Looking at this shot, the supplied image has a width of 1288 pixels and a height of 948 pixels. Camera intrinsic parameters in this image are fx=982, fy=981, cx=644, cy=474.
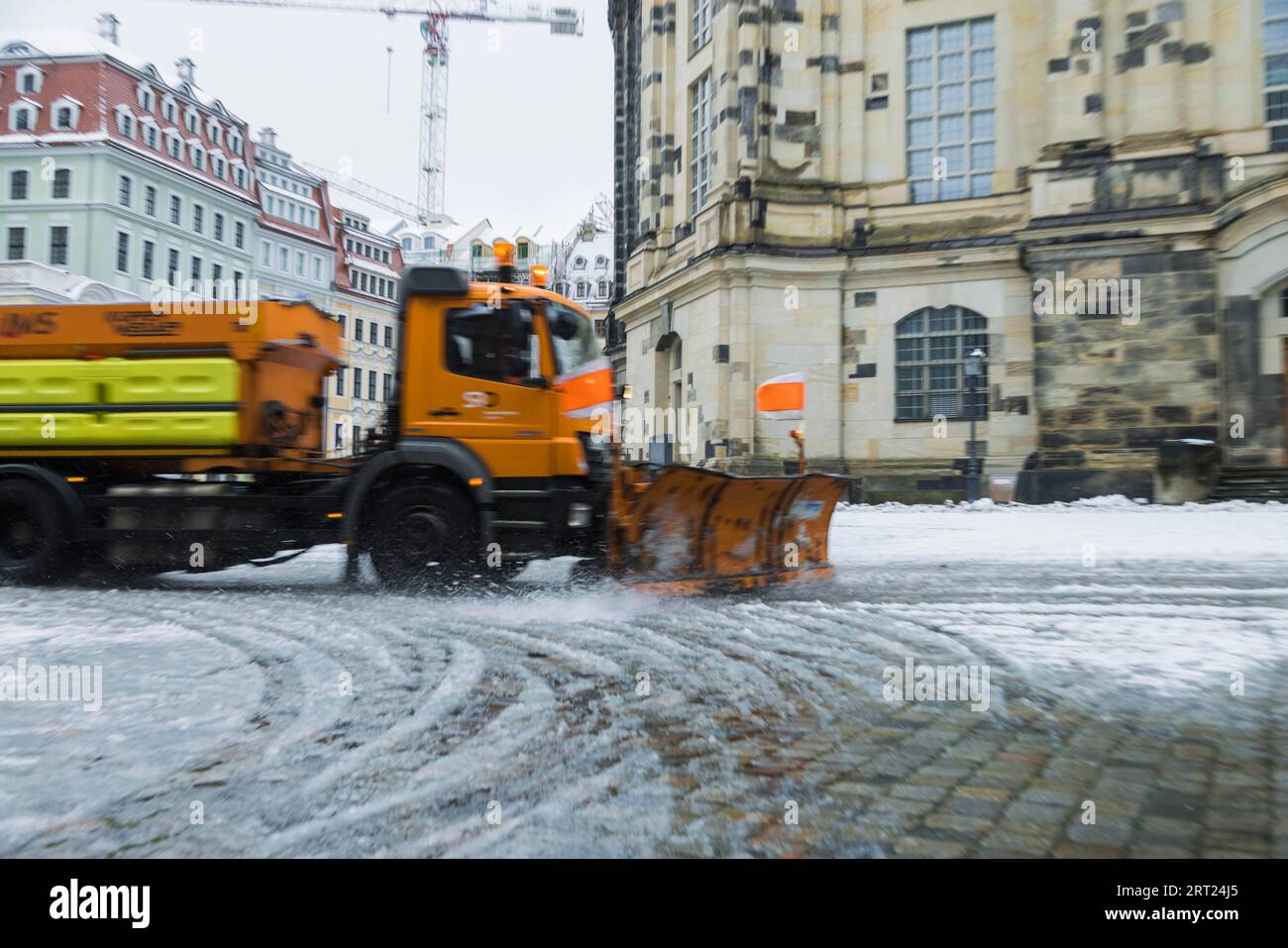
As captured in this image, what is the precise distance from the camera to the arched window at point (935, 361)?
22.3 m

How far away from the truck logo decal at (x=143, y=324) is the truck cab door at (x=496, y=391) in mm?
2429

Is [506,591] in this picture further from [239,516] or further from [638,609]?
[239,516]

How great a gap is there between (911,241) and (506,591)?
17.1m

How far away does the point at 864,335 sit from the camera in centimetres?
2298

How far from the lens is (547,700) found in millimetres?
4465

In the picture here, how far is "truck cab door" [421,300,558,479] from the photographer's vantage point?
8.60m

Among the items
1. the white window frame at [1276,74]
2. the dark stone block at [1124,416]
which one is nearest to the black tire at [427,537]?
the dark stone block at [1124,416]

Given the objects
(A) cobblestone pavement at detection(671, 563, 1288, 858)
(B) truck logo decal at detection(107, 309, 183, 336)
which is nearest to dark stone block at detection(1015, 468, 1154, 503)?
(A) cobblestone pavement at detection(671, 563, 1288, 858)

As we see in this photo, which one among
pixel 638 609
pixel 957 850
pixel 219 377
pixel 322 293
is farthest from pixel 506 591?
pixel 322 293

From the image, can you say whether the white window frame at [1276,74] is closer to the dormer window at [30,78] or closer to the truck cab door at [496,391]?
the truck cab door at [496,391]

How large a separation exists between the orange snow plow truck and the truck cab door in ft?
0.04

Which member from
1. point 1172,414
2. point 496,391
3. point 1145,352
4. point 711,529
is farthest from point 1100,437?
point 496,391

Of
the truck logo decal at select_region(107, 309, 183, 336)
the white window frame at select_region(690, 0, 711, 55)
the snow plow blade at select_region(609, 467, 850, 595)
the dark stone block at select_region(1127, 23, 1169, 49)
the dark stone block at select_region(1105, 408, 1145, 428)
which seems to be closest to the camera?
the snow plow blade at select_region(609, 467, 850, 595)

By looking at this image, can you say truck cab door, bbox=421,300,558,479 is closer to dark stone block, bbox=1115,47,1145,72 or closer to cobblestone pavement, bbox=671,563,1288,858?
cobblestone pavement, bbox=671,563,1288,858
